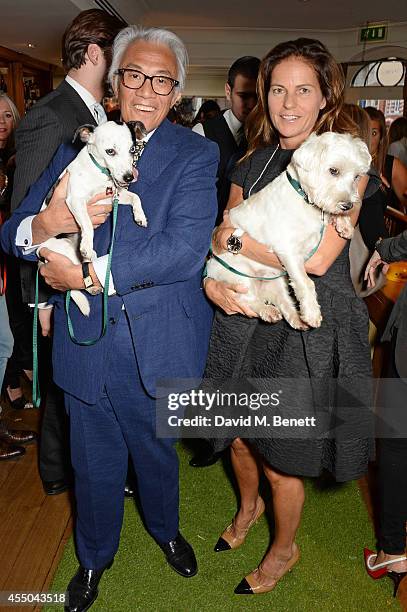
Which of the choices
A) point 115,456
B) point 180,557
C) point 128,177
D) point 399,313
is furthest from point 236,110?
point 180,557

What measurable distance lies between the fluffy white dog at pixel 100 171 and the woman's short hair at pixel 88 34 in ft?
2.40

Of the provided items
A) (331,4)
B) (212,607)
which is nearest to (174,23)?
(331,4)

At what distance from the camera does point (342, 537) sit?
2414 millimetres

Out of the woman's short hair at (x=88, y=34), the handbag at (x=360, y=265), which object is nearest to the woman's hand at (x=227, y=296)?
the handbag at (x=360, y=265)

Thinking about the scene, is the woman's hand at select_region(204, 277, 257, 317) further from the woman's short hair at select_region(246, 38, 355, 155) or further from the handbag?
the handbag

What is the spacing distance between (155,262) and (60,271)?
0.31 meters

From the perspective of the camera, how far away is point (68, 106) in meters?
2.04

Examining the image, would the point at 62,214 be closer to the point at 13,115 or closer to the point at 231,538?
the point at 231,538

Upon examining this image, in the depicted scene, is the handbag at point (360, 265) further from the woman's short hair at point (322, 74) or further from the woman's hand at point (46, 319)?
the woman's hand at point (46, 319)

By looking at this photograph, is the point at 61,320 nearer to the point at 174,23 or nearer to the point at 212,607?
the point at 212,607

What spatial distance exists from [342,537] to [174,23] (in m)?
10.4

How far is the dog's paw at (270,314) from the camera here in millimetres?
1741

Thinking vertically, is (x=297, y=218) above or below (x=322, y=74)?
below

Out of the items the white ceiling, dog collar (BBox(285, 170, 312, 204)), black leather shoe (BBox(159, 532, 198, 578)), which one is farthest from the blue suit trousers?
the white ceiling
